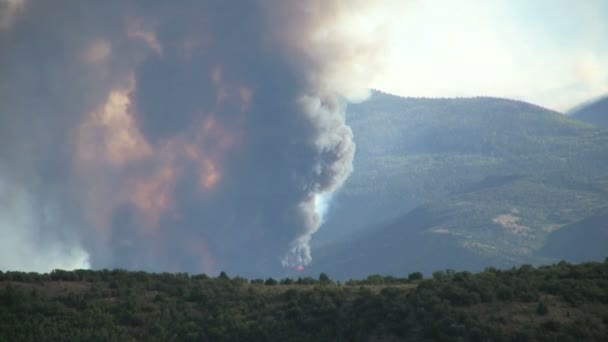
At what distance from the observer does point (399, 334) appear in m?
65.8

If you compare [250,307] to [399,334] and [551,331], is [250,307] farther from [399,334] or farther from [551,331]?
[551,331]

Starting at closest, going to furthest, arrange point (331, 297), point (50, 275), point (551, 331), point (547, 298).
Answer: point (551, 331) → point (547, 298) → point (331, 297) → point (50, 275)

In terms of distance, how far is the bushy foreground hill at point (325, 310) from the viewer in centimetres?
6462

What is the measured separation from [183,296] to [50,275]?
12.7 metres

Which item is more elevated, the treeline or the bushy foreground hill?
the treeline

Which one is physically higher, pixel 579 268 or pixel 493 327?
pixel 579 268

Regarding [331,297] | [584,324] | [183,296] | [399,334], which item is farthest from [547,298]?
[183,296]

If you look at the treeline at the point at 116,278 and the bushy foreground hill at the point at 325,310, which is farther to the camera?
the treeline at the point at 116,278

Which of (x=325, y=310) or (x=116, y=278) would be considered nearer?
(x=325, y=310)

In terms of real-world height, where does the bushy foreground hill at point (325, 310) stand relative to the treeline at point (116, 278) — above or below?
below

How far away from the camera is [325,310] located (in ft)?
238

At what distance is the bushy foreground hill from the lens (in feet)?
212

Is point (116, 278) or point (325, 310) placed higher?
point (116, 278)

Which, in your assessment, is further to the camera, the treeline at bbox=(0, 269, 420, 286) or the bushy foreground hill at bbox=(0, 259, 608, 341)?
the treeline at bbox=(0, 269, 420, 286)
